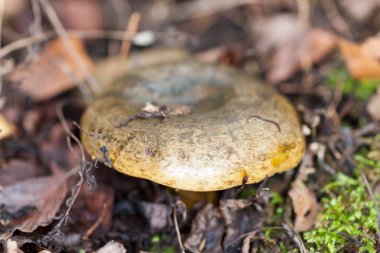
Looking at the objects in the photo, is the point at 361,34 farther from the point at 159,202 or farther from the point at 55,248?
the point at 55,248

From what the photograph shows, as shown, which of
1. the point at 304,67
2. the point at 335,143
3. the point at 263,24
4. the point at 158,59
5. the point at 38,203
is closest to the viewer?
the point at 38,203

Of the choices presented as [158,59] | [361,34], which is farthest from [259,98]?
[361,34]

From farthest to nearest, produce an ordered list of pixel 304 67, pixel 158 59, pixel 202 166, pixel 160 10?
pixel 160 10 < pixel 158 59 < pixel 304 67 < pixel 202 166

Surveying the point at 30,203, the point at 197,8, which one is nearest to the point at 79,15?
the point at 197,8

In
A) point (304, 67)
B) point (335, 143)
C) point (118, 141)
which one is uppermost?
point (118, 141)

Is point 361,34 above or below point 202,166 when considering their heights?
below

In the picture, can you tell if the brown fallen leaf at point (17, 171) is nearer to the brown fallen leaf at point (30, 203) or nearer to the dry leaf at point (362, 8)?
the brown fallen leaf at point (30, 203)

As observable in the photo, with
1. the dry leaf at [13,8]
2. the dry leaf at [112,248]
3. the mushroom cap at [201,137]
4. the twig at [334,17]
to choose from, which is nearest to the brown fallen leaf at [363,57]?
the twig at [334,17]
